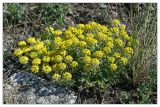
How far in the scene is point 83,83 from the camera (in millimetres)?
4688

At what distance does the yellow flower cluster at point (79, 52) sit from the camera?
4535 millimetres

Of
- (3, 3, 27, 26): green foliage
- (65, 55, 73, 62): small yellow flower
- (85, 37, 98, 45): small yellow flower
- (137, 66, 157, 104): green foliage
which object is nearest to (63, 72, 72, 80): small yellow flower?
(65, 55, 73, 62): small yellow flower

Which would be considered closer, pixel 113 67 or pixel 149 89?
pixel 113 67

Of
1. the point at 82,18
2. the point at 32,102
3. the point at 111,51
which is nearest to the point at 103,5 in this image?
the point at 82,18

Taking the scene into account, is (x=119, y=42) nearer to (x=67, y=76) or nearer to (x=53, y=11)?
(x=67, y=76)

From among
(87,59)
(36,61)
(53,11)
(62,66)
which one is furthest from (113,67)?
(53,11)

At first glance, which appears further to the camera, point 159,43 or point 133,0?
point 133,0

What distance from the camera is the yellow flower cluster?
454cm

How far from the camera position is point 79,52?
15.3 feet

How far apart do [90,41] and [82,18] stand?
4.78 feet

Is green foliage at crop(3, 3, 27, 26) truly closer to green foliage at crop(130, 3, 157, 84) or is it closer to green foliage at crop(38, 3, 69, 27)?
green foliage at crop(38, 3, 69, 27)

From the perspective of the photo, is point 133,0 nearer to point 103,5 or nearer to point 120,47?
point 103,5

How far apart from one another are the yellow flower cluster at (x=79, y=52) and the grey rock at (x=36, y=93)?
0.46ft

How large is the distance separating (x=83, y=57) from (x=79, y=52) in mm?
83
